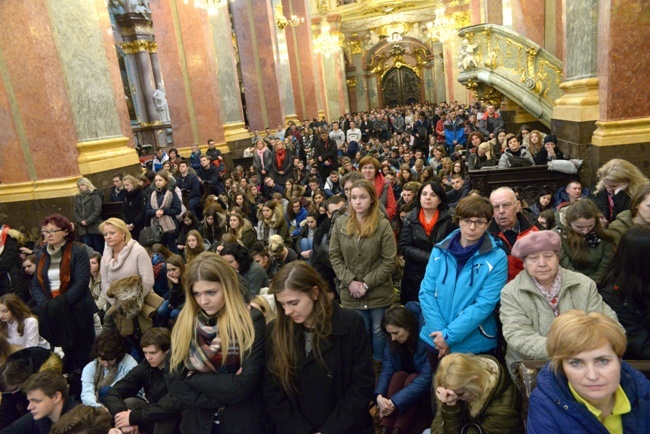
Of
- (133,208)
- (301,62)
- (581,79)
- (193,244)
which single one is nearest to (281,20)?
(301,62)

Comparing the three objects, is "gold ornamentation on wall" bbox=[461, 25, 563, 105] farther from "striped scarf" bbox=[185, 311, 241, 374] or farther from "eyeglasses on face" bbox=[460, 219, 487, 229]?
"striped scarf" bbox=[185, 311, 241, 374]

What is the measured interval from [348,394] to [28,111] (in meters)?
6.68

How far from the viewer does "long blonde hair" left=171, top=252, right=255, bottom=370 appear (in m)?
2.41

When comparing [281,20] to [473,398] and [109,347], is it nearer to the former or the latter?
[109,347]

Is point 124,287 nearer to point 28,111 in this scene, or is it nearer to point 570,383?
point 570,383

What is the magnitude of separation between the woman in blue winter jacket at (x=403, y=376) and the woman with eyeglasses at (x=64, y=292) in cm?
282

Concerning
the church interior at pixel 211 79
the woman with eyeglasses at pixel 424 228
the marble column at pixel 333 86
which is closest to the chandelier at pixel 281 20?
the church interior at pixel 211 79

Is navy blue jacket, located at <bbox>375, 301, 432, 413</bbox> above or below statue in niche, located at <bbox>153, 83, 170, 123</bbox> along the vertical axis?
below

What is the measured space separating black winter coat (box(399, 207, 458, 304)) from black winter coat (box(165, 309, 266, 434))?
175 cm

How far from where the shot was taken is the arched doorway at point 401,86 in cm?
3278

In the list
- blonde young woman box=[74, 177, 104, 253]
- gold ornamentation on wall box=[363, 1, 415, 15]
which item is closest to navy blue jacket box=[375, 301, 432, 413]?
blonde young woman box=[74, 177, 104, 253]

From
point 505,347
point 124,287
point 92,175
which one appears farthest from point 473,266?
point 92,175

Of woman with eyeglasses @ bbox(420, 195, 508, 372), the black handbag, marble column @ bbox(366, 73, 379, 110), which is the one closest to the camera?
woman with eyeglasses @ bbox(420, 195, 508, 372)

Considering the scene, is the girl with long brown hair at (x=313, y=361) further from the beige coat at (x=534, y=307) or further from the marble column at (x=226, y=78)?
the marble column at (x=226, y=78)
